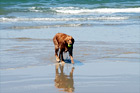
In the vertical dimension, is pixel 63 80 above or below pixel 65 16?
above

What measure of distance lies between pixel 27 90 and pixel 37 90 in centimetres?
18

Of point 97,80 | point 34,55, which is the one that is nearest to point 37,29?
point 34,55

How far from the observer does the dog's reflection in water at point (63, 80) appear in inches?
258

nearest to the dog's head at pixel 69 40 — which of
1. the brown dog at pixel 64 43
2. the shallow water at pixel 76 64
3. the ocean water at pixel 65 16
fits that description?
the brown dog at pixel 64 43

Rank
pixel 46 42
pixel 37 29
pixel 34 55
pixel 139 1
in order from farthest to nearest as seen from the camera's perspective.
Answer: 1. pixel 139 1
2. pixel 37 29
3. pixel 46 42
4. pixel 34 55

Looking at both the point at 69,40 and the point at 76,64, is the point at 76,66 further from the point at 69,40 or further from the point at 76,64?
the point at 69,40

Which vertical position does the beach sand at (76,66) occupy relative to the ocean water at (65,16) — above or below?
above

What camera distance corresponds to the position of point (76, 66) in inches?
338

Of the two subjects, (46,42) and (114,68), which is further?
(46,42)

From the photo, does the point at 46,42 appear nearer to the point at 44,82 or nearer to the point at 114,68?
the point at 114,68

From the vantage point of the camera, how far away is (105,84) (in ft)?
22.0

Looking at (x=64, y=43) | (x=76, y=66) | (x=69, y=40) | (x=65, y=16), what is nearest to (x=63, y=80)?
(x=76, y=66)

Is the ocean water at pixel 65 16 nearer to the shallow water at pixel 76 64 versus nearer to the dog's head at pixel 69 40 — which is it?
the shallow water at pixel 76 64

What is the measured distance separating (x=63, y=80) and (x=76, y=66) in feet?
4.65
